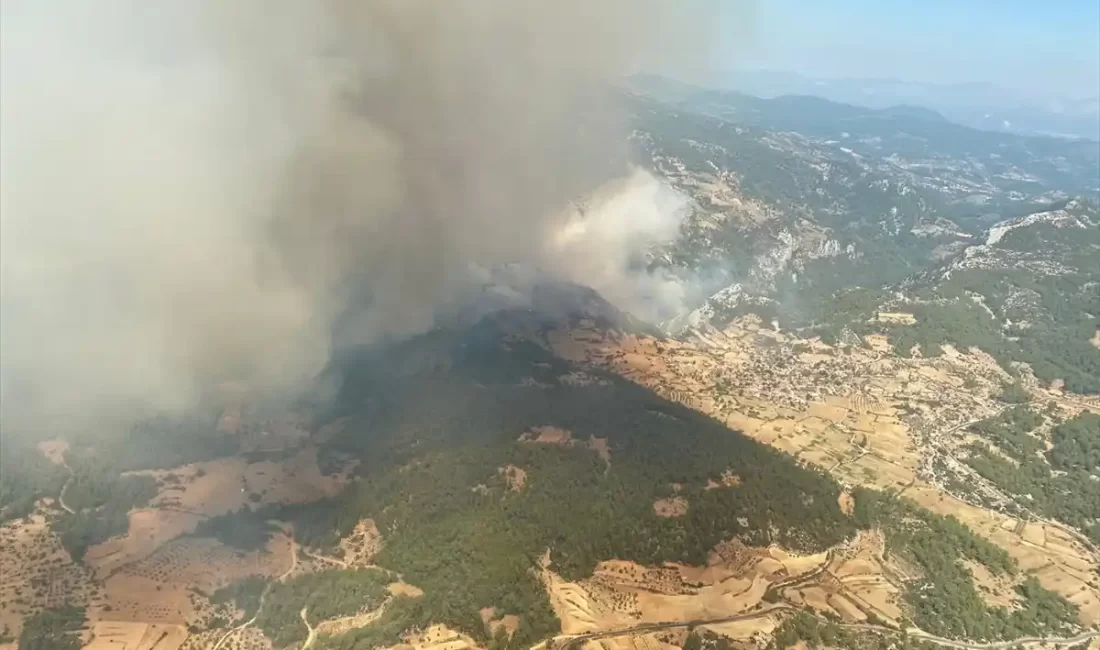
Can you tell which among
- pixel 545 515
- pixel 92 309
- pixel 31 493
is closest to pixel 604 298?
pixel 545 515

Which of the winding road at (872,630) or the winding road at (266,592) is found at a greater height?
the winding road at (266,592)

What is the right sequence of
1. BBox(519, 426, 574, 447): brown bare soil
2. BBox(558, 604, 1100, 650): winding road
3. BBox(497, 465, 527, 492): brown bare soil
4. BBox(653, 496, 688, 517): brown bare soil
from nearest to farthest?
BBox(558, 604, 1100, 650): winding road
BBox(653, 496, 688, 517): brown bare soil
BBox(497, 465, 527, 492): brown bare soil
BBox(519, 426, 574, 447): brown bare soil

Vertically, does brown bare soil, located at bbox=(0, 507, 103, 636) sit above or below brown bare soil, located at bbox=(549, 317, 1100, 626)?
below

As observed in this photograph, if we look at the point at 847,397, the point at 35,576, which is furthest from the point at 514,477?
the point at 847,397

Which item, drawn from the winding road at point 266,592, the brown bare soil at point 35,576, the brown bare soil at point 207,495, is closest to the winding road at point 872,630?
the winding road at point 266,592

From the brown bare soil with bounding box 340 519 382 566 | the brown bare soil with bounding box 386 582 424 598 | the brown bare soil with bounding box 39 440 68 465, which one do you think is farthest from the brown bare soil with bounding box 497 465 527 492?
the brown bare soil with bounding box 39 440 68 465

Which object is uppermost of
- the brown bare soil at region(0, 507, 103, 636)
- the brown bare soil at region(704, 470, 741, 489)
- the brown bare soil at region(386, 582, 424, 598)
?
the brown bare soil at region(704, 470, 741, 489)

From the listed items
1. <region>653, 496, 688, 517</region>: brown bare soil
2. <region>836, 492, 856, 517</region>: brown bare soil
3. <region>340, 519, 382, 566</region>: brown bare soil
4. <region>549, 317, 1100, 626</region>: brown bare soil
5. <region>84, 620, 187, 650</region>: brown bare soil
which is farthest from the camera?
<region>549, 317, 1100, 626</region>: brown bare soil

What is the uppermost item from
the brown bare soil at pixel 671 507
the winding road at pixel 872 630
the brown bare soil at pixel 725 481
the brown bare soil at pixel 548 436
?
the brown bare soil at pixel 548 436

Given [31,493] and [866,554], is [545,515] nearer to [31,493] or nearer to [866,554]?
[866,554]

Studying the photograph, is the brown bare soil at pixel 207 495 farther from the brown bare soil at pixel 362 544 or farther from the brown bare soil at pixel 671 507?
the brown bare soil at pixel 671 507

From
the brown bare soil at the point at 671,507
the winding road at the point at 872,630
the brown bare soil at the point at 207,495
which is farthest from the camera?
the brown bare soil at the point at 671,507

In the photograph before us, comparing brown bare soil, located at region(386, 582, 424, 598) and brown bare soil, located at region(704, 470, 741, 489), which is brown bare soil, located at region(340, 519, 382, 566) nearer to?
brown bare soil, located at region(386, 582, 424, 598)
